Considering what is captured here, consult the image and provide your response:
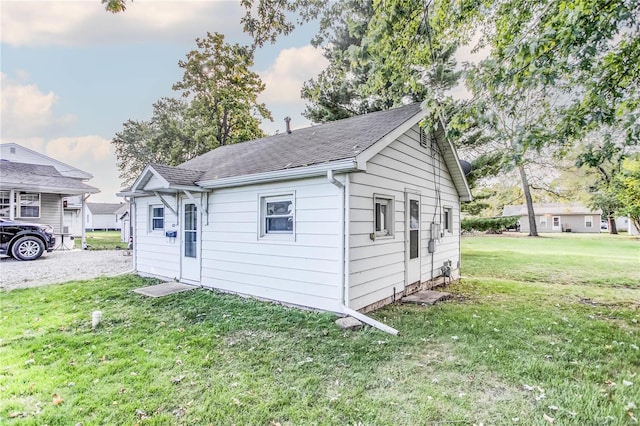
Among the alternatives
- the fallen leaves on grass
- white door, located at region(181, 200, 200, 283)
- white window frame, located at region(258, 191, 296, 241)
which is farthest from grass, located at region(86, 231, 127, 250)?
the fallen leaves on grass

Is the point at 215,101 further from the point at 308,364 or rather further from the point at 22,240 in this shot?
the point at 308,364

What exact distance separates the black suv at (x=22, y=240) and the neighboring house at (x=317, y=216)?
281 inches

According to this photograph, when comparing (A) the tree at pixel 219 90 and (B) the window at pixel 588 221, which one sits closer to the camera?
(A) the tree at pixel 219 90

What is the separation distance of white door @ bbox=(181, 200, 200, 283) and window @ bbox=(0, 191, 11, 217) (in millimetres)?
12578

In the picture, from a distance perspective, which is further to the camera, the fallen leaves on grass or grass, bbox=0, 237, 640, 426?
the fallen leaves on grass

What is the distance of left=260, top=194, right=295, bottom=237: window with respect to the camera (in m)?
5.84

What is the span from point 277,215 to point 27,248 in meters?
12.4

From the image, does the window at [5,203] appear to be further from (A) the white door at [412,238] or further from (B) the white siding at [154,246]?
(A) the white door at [412,238]

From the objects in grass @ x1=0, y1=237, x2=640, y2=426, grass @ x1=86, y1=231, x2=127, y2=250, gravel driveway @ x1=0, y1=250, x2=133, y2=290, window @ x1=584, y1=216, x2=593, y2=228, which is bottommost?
grass @ x1=0, y1=237, x2=640, y2=426

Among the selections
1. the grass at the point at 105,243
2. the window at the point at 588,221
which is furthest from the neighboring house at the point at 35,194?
the window at the point at 588,221

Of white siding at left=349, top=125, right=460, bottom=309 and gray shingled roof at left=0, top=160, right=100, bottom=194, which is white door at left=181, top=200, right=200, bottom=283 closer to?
white siding at left=349, top=125, right=460, bottom=309

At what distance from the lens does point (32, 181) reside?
48.5ft

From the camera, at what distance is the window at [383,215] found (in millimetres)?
5895

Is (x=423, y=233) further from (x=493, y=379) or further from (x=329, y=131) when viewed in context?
(x=493, y=379)
